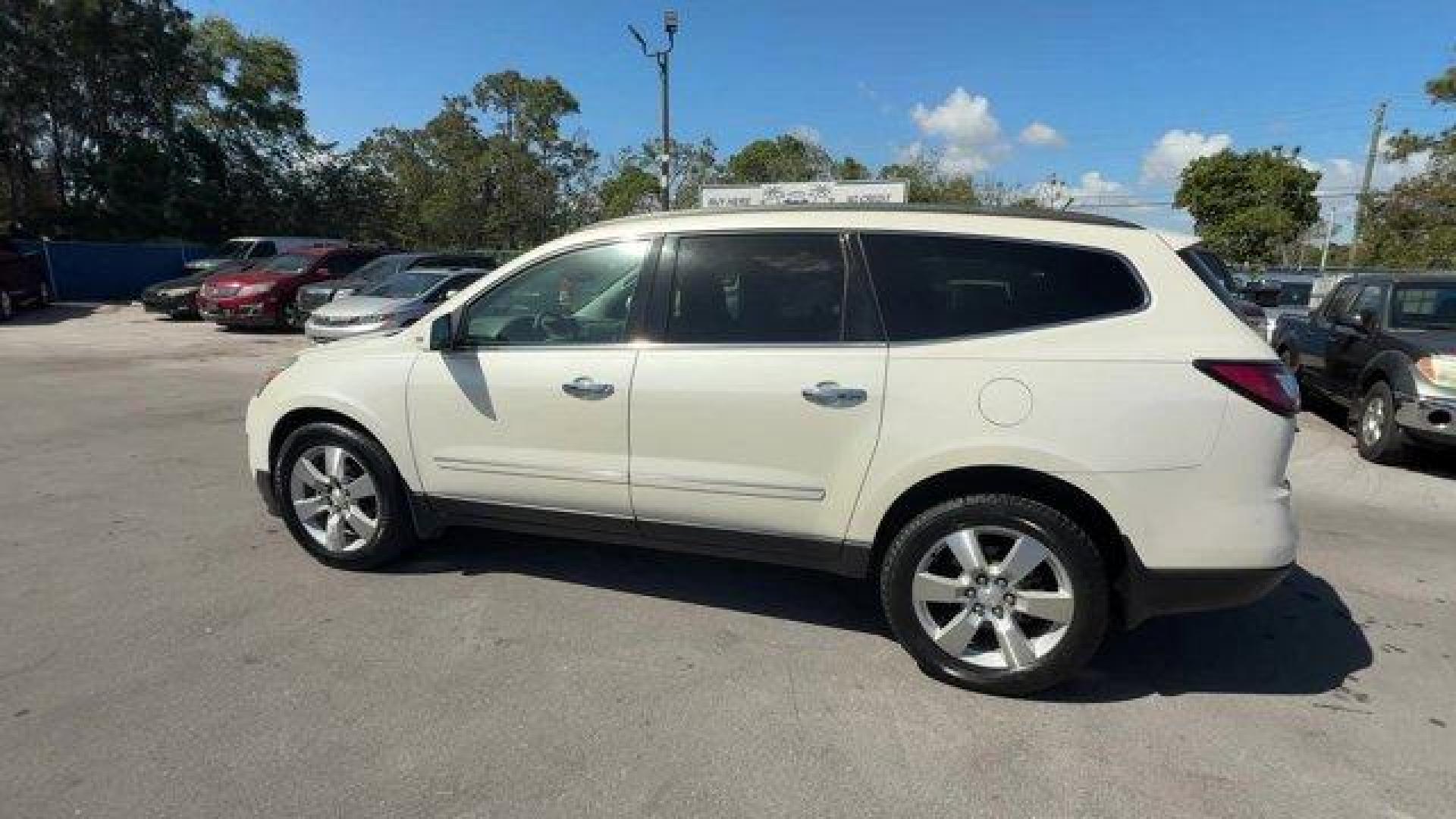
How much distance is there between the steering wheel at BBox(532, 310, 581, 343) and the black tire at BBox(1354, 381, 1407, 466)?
672 cm

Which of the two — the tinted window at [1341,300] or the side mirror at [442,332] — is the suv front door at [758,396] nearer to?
the side mirror at [442,332]

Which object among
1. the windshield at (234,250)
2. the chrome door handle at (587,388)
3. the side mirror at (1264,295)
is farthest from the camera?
the windshield at (234,250)

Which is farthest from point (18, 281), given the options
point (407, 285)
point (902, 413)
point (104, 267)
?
point (902, 413)

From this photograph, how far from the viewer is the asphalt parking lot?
262 cm

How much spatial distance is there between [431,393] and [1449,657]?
4.63 m

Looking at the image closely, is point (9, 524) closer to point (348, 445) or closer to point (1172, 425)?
point (348, 445)

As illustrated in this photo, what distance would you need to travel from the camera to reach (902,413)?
316 centimetres

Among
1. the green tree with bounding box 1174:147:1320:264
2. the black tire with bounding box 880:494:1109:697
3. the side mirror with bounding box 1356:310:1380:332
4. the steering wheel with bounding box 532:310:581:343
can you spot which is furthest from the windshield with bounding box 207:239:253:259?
the green tree with bounding box 1174:147:1320:264

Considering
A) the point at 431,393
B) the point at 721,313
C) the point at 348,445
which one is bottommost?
the point at 348,445

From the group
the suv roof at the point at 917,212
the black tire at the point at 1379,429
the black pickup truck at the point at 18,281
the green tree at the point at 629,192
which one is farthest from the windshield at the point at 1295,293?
the green tree at the point at 629,192

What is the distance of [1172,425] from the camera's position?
115 inches

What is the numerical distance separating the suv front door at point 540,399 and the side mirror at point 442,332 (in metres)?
0.04

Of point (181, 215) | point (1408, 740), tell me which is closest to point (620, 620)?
point (1408, 740)

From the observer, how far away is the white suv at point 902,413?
2.97 metres
